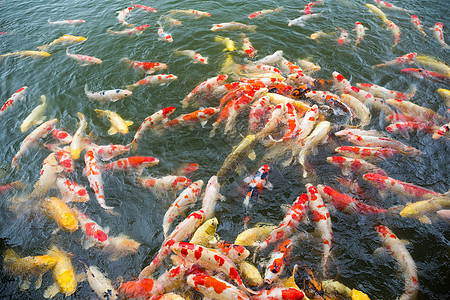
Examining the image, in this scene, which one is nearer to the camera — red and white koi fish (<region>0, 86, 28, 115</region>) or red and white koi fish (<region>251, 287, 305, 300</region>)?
red and white koi fish (<region>251, 287, 305, 300</region>)

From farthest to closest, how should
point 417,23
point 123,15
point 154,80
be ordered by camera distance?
point 123,15
point 417,23
point 154,80

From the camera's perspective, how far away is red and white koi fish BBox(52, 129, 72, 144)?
6.19 meters

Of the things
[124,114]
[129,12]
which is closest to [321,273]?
[124,114]

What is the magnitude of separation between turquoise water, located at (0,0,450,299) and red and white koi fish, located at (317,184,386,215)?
145 mm

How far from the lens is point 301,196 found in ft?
14.9

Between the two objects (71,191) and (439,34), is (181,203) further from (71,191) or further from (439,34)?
(439,34)

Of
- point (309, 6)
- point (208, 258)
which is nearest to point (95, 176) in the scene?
point (208, 258)

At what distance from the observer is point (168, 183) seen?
16.5 feet

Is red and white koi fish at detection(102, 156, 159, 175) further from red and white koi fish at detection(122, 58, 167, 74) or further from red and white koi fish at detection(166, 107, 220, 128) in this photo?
red and white koi fish at detection(122, 58, 167, 74)

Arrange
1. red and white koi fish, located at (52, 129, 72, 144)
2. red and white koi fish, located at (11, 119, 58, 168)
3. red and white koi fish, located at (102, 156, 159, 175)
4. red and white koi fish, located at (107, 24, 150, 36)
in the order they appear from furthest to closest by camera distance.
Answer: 1. red and white koi fish, located at (107, 24, 150, 36)
2. red and white koi fish, located at (52, 129, 72, 144)
3. red and white koi fish, located at (11, 119, 58, 168)
4. red and white koi fish, located at (102, 156, 159, 175)

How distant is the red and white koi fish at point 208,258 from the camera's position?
3.66 m

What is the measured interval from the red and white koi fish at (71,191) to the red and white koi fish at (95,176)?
0.65 ft

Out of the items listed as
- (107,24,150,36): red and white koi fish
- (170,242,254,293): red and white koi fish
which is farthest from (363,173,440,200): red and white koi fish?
(107,24,150,36): red and white koi fish

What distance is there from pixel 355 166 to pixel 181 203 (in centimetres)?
332
